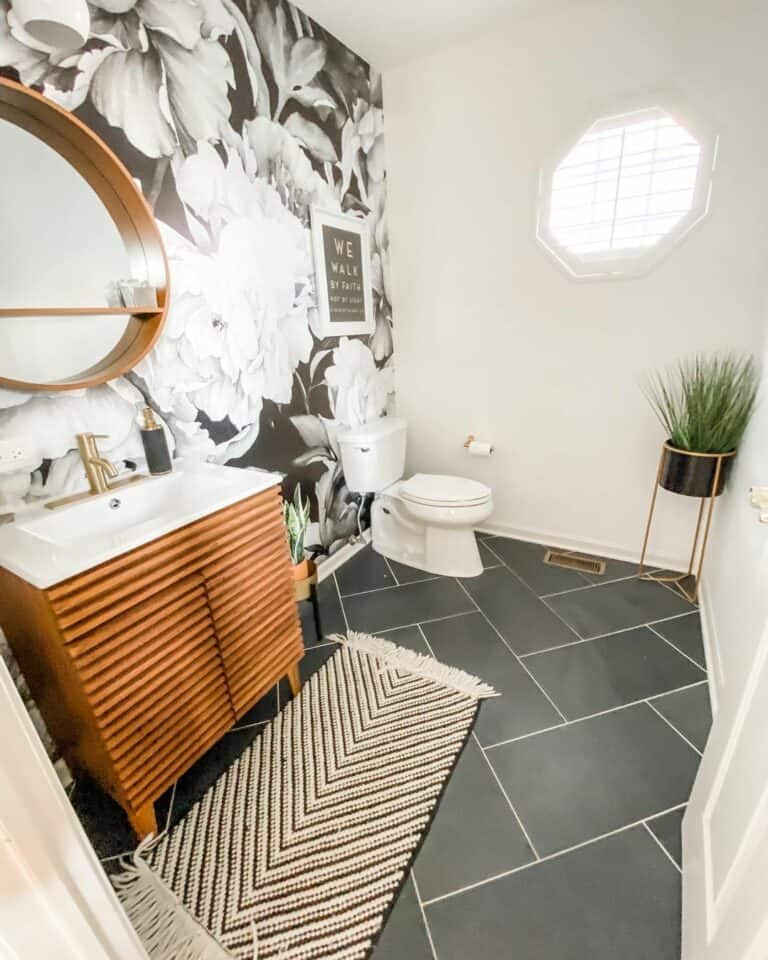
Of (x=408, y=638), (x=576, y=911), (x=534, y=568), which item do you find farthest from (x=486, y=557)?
(x=576, y=911)

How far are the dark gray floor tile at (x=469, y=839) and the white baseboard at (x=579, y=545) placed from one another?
4.83ft

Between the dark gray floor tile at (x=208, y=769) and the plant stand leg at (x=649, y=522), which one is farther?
the plant stand leg at (x=649, y=522)

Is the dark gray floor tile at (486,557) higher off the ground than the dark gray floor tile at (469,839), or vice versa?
the dark gray floor tile at (486,557)

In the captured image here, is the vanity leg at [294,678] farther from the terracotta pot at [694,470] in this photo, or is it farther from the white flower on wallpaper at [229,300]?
the terracotta pot at [694,470]

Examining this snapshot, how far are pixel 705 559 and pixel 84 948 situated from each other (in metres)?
2.43

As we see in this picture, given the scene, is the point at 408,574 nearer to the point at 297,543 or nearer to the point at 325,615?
the point at 325,615

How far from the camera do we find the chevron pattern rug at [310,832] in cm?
102

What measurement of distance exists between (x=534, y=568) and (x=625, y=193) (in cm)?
179

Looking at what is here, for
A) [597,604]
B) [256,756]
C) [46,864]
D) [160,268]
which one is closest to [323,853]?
[256,756]

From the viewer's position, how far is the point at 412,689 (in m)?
1.63

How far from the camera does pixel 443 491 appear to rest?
2240 mm

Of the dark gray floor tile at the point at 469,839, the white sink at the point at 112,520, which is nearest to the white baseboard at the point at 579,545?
the dark gray floor tile at the point at 469,839

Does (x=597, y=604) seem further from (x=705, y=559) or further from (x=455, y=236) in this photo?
(x=455, y=236)

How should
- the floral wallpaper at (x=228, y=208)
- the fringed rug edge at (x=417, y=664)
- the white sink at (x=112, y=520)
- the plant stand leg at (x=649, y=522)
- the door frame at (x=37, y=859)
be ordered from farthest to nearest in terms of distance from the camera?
the plant stand leg at (x=649, y=522)
the fringed rug edge at (x=417, y=664)
the floral wallpaper at (x=228, y=208)
the white sink at (x=112, y=520)
the door frame at (x=37, y=859)
